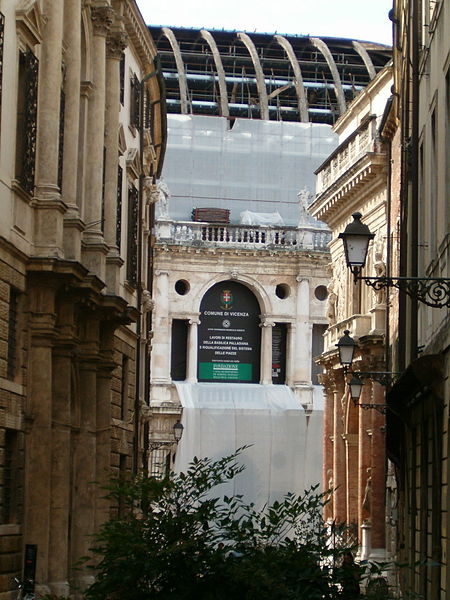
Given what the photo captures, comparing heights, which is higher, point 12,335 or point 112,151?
point 112,151

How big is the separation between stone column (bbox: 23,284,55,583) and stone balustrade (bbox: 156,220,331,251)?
41.8 m

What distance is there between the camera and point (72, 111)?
25.9 metres

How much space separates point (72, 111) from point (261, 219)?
1714 inches

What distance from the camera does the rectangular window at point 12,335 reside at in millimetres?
22438

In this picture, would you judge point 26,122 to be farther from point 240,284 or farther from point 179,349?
point 240,284

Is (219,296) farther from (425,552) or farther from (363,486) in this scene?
(425,552)

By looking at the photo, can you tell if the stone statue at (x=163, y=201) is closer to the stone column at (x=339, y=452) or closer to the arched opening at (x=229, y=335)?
the arched opening at (x=229, y=335)

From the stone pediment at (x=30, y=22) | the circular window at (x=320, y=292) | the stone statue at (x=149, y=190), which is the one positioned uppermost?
the circular window at (x=320, y=292)

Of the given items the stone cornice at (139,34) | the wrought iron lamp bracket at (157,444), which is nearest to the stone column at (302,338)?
the wrought iron lamp bracket at (157,444)

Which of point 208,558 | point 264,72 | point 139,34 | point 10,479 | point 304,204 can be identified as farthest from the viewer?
point 264,72

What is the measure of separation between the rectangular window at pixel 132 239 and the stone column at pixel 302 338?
98.5ft

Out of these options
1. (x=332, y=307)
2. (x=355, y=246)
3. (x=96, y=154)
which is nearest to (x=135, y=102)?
(x=96, y=154)

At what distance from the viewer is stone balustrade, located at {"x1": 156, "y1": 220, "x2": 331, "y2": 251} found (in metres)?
65.6

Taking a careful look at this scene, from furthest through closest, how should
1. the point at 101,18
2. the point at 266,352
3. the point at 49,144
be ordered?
the point at 266,352 → the point at 101,18 → the point at 49,144
